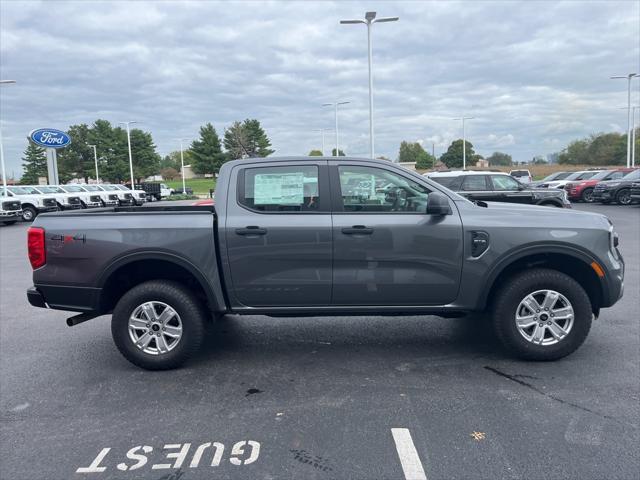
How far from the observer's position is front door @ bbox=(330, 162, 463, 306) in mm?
4359

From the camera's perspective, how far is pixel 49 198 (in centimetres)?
2459

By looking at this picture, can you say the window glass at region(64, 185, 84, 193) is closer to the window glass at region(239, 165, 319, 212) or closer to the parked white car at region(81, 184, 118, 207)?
the parked white car at region(81, 184, 118, 207)

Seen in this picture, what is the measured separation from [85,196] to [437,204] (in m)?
29.1

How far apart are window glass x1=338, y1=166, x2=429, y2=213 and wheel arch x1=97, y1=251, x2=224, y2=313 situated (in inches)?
55.5

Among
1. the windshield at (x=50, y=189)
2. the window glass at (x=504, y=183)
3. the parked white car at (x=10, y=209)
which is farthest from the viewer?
the windshield at (x=50, y=189)

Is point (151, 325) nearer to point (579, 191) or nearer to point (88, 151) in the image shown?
point (579, 191)

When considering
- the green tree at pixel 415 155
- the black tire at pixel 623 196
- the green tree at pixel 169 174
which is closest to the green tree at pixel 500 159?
the green tree at pixel 415 155

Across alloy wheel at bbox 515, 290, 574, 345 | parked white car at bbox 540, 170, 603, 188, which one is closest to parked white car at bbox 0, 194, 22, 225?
alloy wheel at bbox 515, 290, 574, 345

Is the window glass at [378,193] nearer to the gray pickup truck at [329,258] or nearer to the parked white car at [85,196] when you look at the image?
the gray pickup truck at [329,258]

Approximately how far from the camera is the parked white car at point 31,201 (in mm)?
23578

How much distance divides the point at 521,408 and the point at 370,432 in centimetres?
116

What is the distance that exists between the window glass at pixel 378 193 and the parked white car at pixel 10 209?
21.1 meters

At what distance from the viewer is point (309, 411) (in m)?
3.69

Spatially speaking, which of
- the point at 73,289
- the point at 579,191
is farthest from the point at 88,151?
the point at 73,289
